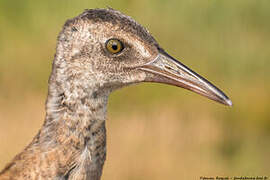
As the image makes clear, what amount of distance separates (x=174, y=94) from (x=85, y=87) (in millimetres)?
3942

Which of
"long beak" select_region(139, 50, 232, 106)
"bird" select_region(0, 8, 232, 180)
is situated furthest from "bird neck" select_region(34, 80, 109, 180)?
"long beak" select_region(139, 50, 232, 106)

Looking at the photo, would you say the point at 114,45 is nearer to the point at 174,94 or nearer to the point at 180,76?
the point at 180,76

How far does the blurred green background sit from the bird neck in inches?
115

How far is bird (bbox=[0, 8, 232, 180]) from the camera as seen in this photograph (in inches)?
148

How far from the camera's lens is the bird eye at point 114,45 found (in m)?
3.84

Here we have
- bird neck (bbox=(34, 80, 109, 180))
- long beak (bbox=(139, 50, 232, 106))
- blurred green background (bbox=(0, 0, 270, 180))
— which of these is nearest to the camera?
bird neck (bbox=(34, 80, 109, 180))

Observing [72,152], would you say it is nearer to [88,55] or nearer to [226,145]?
[88,55]

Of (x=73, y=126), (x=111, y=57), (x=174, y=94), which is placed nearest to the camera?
(x=73, y=126)

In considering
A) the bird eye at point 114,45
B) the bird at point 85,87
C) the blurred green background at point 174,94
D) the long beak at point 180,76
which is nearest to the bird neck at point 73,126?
the bird at point 85,87

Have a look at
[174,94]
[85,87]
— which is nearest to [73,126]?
[85,87]

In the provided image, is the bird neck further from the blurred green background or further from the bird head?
the blurred green background

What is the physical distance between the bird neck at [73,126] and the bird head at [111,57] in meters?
0.08

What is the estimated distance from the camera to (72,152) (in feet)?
12.4

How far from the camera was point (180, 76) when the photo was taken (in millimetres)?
3936
